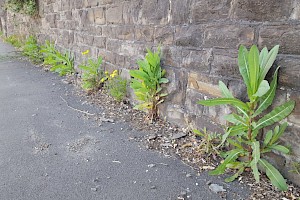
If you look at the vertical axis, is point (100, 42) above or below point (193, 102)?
above

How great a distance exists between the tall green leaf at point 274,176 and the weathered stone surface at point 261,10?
38.8 inches

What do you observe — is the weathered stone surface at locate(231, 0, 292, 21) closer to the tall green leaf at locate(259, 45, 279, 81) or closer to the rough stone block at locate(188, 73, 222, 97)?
the tall green leaf at locate(259, 45, 279, 81)

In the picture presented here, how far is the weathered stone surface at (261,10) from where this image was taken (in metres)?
1.63

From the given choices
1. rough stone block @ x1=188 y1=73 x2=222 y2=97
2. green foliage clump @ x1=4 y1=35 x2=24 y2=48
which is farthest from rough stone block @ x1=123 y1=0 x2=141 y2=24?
green foliage clump @ x1=4 y1=35 x2=24 y2=48

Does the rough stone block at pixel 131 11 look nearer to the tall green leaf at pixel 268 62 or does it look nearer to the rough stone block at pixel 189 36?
the rough stone block at pixel 189 36

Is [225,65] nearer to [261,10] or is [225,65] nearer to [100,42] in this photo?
[261,10]

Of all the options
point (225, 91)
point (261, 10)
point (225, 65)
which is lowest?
point (225, 91)

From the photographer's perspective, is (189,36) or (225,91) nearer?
(225,91)

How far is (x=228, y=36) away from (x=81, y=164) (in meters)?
1.61

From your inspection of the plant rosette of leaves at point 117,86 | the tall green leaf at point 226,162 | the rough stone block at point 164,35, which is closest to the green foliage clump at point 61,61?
the plant rosette of leaves at point 117,86

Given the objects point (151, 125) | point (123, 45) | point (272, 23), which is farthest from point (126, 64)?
point (272, 23)

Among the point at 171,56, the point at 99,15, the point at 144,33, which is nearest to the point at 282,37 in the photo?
the point at 171,56

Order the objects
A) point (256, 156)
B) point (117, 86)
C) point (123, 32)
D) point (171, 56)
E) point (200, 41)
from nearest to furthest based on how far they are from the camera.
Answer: point (256, 156) → point (200, 41) → point (171, 56) → point (123, 32) → point (117, 86)

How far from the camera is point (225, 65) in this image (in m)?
2.06
